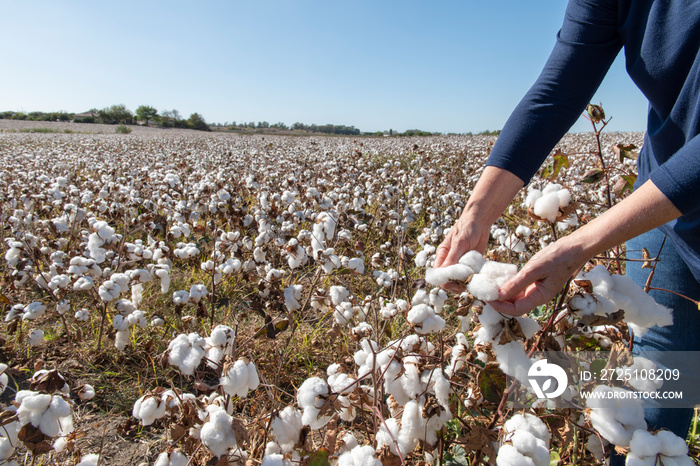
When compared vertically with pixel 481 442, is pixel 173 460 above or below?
below

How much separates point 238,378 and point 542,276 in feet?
2.59

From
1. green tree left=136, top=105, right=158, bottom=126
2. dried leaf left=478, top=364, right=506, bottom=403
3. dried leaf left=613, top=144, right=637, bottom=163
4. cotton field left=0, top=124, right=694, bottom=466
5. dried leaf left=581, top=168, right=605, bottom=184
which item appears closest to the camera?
cotton field left=0, top=124, right=694, bottom=466

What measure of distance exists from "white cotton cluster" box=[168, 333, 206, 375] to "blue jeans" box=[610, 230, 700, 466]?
141cm

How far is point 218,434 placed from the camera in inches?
38.6

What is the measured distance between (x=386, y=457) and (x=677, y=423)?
107 centimetres

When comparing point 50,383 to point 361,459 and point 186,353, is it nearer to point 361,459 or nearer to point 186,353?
point 186,353

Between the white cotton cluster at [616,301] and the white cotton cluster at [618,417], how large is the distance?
6.8 inches

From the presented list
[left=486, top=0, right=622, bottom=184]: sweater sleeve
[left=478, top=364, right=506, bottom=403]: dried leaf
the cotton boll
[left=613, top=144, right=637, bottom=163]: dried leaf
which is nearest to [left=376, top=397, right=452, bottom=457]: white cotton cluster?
the cotton boll

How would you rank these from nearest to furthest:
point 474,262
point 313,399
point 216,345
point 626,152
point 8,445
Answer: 1. point 474,262
2. point 313,399
3. point 8,445
4. point 216,345
5. point 626,152

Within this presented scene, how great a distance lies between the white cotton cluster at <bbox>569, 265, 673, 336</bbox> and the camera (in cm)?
78

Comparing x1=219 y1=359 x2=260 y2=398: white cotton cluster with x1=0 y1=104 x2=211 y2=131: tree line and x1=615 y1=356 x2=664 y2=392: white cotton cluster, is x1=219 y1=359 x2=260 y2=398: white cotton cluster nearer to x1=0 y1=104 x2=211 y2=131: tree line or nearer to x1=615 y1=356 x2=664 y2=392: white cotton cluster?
x1=615 y1=356 x2=664 y2=392: white cotton cluster

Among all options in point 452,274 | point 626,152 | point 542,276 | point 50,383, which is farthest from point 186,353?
point 626,152

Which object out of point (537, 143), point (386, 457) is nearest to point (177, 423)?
point (386, 457)

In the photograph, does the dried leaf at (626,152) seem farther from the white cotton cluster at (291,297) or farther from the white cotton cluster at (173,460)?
the white cotton cluster at (173,460)
